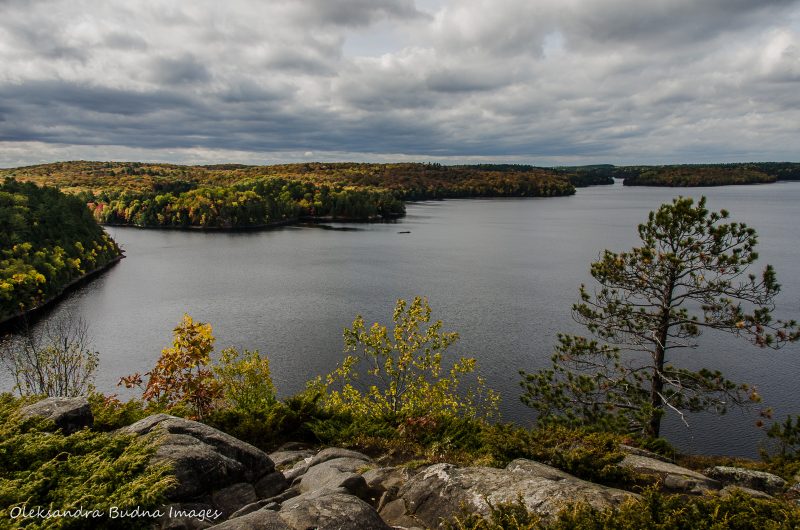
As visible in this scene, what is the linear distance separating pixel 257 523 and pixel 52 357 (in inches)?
1571

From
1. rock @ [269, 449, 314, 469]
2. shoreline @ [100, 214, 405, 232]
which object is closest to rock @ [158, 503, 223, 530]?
rock @ [269, 449, 314, 469]

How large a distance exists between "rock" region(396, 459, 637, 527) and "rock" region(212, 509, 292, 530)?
3043 millimetres

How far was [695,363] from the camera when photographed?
3816 centimetres

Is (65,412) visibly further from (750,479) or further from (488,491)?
→ (750,479)

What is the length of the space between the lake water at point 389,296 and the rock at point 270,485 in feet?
72.5

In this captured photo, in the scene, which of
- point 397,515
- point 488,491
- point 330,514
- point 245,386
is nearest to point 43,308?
point 245,386

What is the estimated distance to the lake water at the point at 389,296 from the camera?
37.4m

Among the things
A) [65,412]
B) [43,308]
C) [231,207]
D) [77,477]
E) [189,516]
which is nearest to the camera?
[77,477]

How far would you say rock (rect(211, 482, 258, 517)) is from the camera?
9617 millimetres

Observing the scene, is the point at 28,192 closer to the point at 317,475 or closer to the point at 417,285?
the point at 417,285

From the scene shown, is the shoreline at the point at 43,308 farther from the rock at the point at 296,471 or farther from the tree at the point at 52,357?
the rock at the point at 296,471

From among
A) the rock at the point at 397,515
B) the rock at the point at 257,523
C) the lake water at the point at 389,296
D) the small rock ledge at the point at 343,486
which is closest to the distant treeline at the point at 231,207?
the lake water at the point at 389,296

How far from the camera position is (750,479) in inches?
474

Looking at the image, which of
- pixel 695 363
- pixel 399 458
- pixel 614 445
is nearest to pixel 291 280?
pixel 695 363
